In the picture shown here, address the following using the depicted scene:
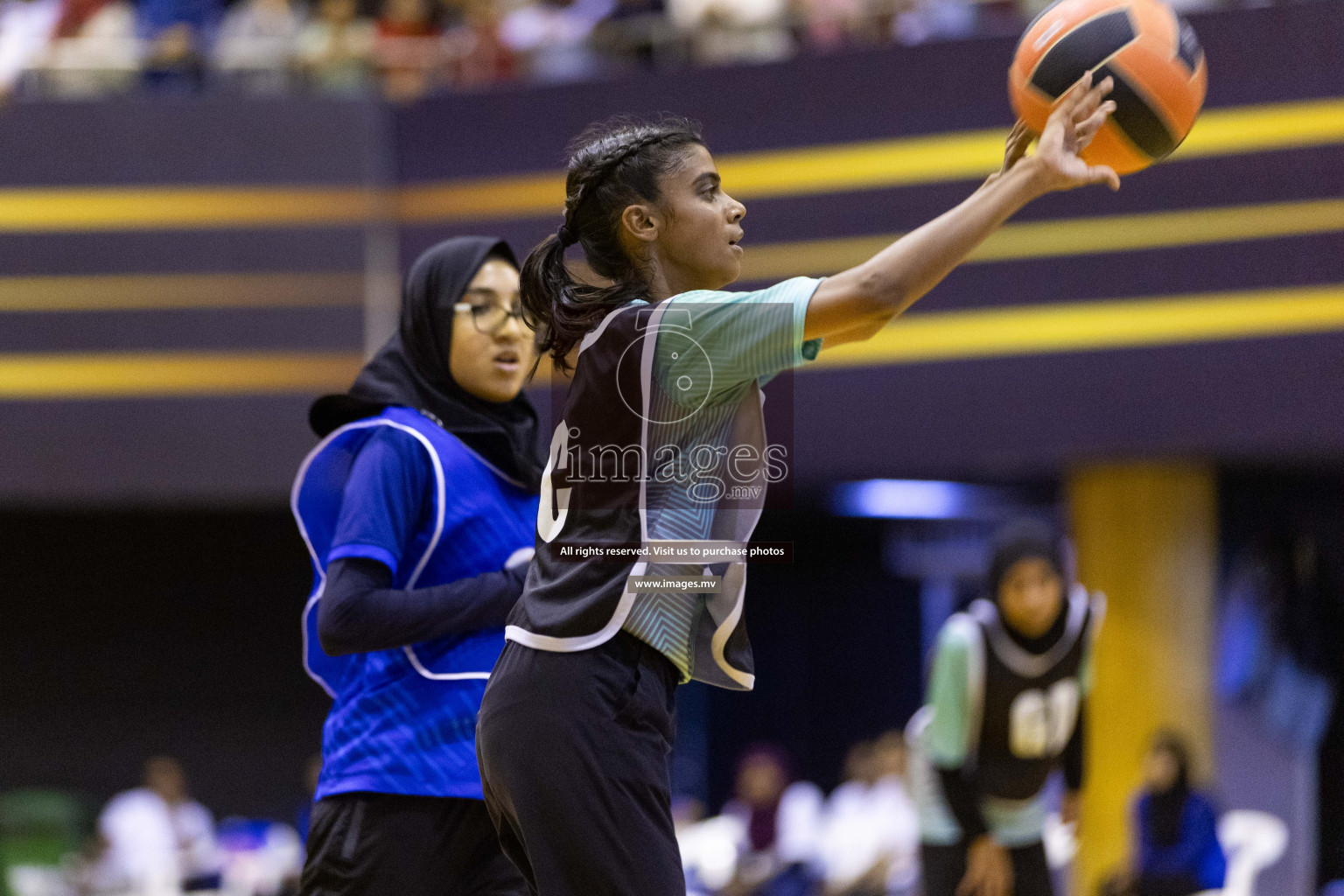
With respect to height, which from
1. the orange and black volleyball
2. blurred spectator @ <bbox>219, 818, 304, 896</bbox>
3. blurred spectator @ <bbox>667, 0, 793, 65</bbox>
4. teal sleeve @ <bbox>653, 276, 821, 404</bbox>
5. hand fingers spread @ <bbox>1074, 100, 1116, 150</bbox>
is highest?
blurred spectator @ <bbox>667, 0, 793, 65</bbox>

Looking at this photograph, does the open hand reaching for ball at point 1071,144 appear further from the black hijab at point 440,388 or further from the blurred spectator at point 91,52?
the blurred spectator at point 91,52

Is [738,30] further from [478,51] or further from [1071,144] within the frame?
[1071,144]

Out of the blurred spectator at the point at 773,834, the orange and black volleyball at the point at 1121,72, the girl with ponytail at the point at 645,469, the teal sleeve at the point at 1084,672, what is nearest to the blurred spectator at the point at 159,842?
the blurred spectator at the point at 773,834

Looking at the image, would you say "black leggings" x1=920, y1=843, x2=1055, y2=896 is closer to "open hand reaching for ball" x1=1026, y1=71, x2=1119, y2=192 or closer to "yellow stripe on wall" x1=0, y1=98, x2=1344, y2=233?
"open hand reaching for ball" x1=1026, y1=71, x2=1119, y2=192

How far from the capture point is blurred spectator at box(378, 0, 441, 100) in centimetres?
930

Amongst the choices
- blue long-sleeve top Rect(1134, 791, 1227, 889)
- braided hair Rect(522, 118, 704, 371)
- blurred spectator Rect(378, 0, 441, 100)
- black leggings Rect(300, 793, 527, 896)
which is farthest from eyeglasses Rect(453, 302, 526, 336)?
blurred spectator Rect(378, 0, 441, 100)

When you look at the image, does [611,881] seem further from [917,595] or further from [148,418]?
[917,595]

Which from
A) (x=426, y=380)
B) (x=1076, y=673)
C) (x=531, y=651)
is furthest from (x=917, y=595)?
(x=531, y=651)

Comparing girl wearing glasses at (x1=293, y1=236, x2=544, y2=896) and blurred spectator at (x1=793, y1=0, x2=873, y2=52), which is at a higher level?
blurred spectator at (x1=793, y1=0, x2=873, y2=52)

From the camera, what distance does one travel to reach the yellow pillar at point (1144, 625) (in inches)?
298

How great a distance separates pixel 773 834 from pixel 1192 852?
3.04 m

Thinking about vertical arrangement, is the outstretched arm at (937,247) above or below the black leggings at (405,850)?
above

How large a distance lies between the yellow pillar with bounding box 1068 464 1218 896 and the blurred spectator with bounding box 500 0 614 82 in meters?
3.87

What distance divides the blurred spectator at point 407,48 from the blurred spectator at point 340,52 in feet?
0.33
